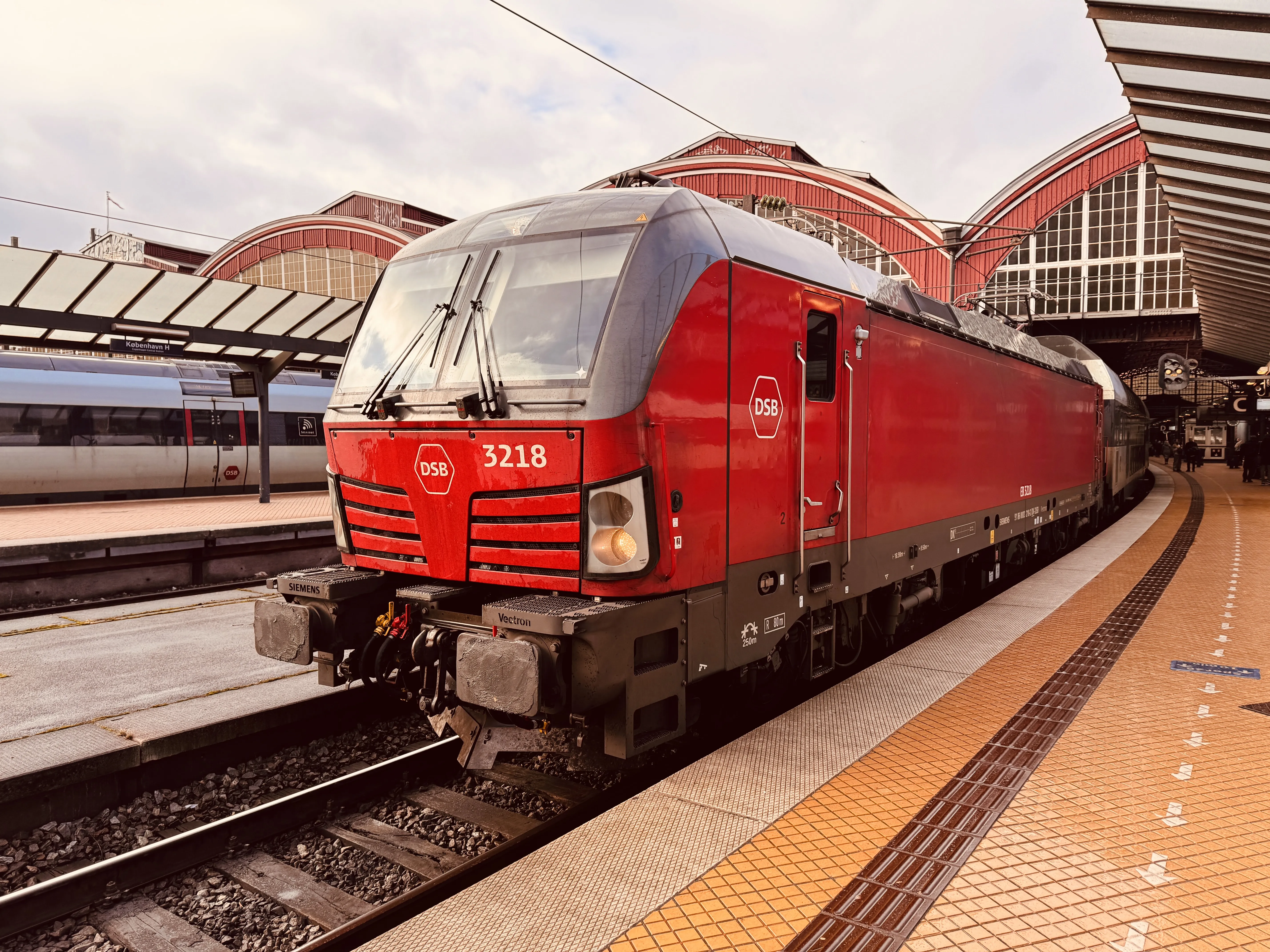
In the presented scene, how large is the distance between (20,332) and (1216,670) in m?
13.9

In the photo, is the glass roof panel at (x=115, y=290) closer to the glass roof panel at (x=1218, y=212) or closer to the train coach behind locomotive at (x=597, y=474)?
the train coach behind locomotive at (x=597, y=474)

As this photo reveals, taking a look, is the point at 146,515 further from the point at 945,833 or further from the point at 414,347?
the point at 945,833

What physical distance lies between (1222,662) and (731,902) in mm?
5448

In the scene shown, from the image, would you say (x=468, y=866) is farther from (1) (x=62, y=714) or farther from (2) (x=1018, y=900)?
(1) (x=62, y=714)

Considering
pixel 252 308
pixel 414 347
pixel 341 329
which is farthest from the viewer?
pixel 341 329

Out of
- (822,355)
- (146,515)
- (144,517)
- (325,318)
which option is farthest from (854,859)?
(146,515)

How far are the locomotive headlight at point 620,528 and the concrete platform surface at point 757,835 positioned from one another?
3.82 feet

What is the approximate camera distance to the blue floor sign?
6328mm

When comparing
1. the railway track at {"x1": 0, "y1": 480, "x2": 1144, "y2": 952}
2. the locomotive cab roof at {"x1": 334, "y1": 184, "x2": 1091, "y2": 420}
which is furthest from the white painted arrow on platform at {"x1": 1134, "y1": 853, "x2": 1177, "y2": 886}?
the locomotive cab roof at {"x1": 334, "y1": 184, "x2": 1091, "y2": 420}

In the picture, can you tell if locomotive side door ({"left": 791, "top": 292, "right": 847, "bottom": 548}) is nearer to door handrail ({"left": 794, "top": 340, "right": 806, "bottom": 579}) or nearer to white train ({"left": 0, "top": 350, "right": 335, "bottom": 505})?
door handrail ({"left": 794, "top": 340, "right": 806, "bottom": 579})

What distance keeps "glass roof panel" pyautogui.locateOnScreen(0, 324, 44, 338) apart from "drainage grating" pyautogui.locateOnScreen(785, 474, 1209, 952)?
11.8 meters

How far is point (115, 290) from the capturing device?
10.9m

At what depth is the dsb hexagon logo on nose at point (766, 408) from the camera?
483 cm

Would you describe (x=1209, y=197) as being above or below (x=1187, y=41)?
below
